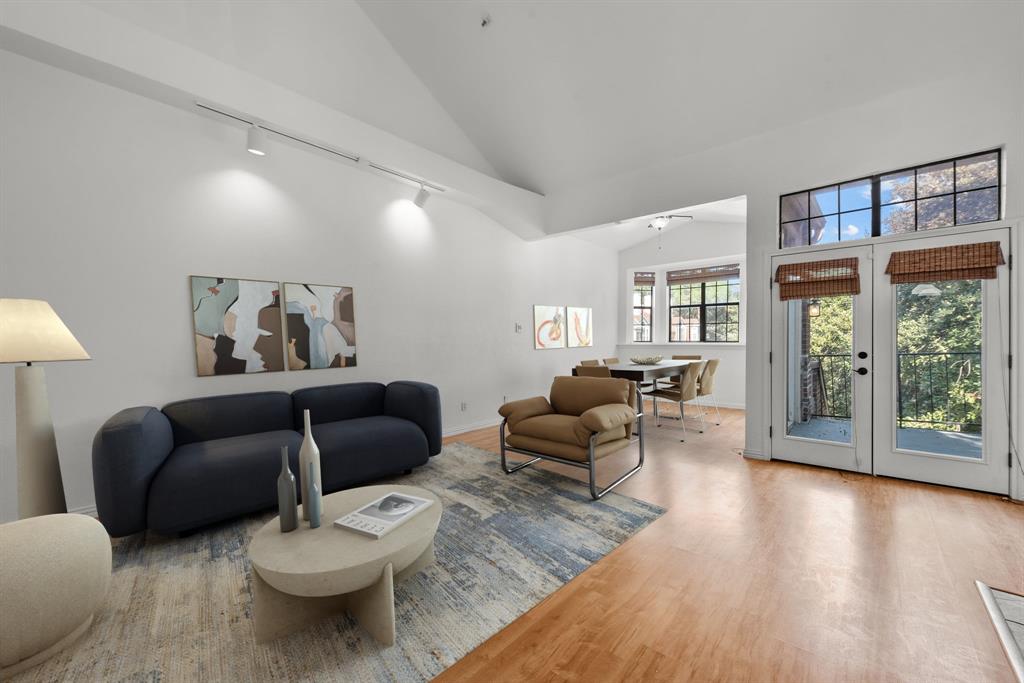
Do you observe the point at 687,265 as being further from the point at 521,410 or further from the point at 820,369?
the point at 521,410

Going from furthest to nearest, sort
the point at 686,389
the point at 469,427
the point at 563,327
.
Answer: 1. the point at 563,327
2. the point at 469,427
3. the point at 686,389

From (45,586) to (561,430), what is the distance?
2735mm

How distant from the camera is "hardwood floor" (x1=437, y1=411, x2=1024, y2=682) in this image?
1513 millimetres

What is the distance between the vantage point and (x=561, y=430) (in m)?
3.20

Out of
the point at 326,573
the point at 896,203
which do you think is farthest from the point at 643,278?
the point at 326,573

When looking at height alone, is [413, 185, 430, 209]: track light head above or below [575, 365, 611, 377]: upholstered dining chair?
above

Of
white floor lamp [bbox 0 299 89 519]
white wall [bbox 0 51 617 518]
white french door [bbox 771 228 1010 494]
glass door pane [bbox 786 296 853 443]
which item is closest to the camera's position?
white floor lamp [bbox 0 299 89 519]

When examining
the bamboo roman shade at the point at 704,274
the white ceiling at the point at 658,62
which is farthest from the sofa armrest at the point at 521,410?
the bamboo roman shade at the point at 704,274

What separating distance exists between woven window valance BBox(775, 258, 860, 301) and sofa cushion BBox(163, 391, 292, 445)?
4.65 m

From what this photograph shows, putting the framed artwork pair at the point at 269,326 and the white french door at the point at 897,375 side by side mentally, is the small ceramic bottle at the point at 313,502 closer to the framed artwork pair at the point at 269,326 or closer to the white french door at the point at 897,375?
the framed artwork pair at the point at 269,326

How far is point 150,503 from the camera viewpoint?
2365 millimetres

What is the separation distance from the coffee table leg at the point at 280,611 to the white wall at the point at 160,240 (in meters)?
2.35

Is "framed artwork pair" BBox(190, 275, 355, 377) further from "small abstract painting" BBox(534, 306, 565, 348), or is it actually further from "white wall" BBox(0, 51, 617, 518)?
"small abstract painting" BBox(534, 306, 565, 348)

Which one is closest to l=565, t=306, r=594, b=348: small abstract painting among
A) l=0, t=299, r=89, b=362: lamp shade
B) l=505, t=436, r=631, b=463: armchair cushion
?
l=505, t=436, r=631, b=463: armchair cushion
